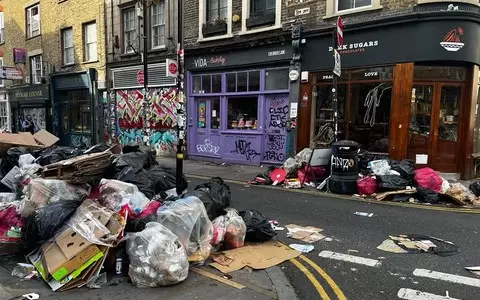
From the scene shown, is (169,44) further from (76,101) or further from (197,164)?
(76,101)

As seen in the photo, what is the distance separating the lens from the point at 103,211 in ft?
14.9

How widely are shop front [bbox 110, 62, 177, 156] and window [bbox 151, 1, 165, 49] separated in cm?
102

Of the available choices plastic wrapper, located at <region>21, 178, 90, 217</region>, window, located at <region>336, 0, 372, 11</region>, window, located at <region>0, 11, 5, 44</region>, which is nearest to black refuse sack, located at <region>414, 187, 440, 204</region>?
window, located at <region>336, 0, 372, 11</region>

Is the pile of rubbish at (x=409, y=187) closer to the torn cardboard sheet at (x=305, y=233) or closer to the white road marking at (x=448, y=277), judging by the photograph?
the torn cardboard sheet at (x=305, y=233)

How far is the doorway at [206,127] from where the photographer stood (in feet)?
49.0

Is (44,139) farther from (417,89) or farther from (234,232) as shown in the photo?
(417,89)

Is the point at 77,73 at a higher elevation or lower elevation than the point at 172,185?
higher

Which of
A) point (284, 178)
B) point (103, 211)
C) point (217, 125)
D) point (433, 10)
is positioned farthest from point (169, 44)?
point (103, 211)

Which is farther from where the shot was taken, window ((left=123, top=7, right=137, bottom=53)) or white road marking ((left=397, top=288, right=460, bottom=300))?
window ((left=123, top=7, right=137, bottom=53))

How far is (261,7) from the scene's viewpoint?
13.5 m

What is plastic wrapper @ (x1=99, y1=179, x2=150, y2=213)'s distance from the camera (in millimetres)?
5180

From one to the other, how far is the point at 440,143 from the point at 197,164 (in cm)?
807

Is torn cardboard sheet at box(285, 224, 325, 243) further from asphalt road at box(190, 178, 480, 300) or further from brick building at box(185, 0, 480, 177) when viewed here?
brick building at box(185, 0, 480, 177)

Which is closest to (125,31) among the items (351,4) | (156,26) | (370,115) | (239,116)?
(156,26)
